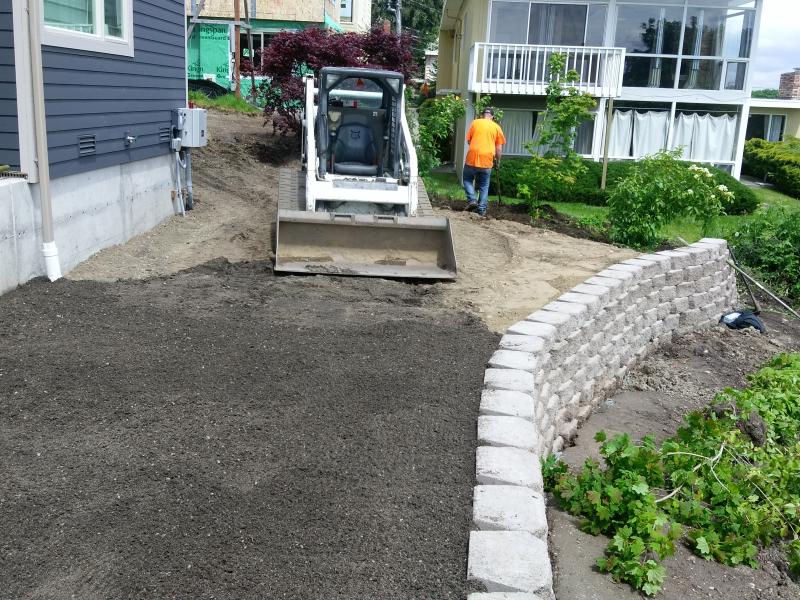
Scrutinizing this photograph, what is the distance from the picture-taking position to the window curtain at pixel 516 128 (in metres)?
23.5

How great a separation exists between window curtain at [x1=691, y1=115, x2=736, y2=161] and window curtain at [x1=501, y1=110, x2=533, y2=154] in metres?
4.75

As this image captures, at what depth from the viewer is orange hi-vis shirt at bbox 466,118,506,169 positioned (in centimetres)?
1509

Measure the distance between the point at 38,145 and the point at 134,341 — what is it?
2616 millimetres

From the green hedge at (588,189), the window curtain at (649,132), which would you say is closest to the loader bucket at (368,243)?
the green hedge at (588,189)

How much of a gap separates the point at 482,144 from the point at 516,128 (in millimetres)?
8854

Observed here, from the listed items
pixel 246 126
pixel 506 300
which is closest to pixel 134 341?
pixel 506 300

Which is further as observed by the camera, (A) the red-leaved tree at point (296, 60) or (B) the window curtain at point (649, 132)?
(B) the window curtain at point (649, 132)

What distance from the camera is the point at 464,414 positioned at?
5.52m

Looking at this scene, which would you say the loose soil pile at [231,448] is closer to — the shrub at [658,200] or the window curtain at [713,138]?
the shrub at [658,200]

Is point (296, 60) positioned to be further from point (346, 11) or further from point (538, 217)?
point (346, 11)

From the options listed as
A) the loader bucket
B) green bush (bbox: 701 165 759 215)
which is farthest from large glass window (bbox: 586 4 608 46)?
the loader bucket

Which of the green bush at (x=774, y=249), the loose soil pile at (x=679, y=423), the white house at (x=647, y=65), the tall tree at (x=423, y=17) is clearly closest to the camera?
the loose soil pile at (x=679, y=423)

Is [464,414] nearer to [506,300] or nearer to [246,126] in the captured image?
[506,300]

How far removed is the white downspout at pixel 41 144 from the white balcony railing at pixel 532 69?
15.5 meters
